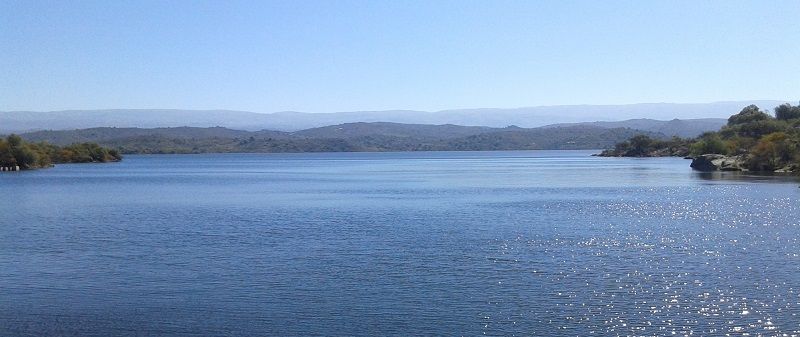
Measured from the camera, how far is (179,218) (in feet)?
157

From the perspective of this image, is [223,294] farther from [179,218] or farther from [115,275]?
[179,218]

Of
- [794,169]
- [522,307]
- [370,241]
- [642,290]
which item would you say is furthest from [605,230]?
[794,169]

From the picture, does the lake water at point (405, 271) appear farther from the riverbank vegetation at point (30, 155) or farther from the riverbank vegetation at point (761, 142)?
the riverbank vegetation at point (30, 155)

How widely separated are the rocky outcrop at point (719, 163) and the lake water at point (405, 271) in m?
58.5

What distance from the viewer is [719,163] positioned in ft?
→ 368

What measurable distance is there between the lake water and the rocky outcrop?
58496mm

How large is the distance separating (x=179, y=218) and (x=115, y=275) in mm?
20874

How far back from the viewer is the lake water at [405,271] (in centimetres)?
2077

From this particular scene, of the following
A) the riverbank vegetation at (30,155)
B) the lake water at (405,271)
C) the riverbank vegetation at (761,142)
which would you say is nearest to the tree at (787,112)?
the riverbank vegetation at (761,142)

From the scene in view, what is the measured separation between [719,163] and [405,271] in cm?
9542

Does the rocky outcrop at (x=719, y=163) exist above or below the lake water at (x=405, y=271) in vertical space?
above

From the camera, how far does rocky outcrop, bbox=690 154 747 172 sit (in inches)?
4257

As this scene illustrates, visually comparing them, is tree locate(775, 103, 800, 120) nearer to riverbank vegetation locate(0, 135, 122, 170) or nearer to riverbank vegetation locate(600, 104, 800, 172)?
riverbank vegetation locate(600, 104, 800, 172)

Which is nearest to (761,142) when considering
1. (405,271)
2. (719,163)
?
(719,163)
